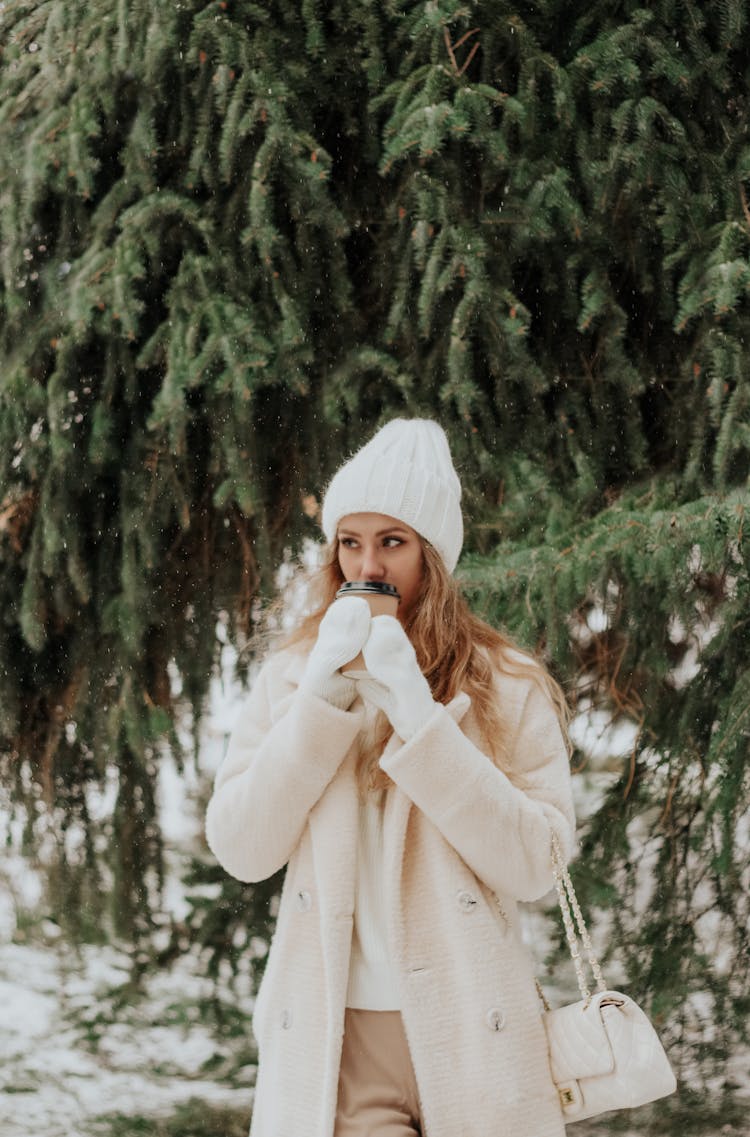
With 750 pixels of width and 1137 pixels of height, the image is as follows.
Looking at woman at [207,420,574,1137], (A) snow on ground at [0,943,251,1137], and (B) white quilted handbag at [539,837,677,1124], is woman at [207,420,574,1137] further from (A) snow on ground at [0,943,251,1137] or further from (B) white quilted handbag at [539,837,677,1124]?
(A) snow on ground at [0,943,251,1137]

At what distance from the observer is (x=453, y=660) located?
82.4 inches

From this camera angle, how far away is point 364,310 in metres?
3.69

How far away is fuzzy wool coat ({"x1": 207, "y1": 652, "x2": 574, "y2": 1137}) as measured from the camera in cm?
179

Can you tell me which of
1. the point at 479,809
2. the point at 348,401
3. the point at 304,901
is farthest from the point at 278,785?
the point at 348,401

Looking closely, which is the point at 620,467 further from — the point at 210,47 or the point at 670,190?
the point at 210,47

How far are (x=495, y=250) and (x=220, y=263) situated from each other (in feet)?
2.36

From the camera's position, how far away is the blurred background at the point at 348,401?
3.07m

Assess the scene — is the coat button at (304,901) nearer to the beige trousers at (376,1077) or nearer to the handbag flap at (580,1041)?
the beige trousers at (376,1077)

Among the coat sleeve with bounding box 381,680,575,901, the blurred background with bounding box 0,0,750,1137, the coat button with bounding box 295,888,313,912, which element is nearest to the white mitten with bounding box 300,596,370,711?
the coat sleeve with bounding box 381,680,575,901

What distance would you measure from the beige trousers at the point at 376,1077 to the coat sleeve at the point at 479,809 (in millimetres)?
264

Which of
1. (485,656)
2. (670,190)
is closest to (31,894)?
(485,656)

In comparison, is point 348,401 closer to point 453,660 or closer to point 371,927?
point 453,660

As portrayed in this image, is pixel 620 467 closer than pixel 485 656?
No

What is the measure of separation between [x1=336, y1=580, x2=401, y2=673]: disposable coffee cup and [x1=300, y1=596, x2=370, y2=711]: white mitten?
3cm
